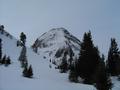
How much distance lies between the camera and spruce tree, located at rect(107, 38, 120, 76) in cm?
5741

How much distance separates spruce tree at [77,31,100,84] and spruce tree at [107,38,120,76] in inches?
375

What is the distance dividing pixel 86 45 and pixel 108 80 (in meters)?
20.0

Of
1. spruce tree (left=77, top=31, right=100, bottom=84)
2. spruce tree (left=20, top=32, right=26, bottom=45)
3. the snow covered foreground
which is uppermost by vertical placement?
spruce tree (left=20, top=32, right=26, bottom=45)

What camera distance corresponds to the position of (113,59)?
59000 millimetres

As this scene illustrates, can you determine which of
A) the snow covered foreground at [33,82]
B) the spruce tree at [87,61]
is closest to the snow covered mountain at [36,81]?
the snow covered foreground at [33,82]

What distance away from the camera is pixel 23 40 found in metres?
106

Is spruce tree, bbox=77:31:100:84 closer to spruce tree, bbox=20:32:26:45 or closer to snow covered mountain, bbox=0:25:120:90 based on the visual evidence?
snow covered mountain, bbox=0:25:120:90

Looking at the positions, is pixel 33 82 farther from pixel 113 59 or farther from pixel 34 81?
pixel 113 59

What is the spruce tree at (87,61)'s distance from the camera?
45.6 meters

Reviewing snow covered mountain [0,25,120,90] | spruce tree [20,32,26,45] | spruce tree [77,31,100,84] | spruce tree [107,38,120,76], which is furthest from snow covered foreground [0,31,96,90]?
spruce tree [20,32,26,45]

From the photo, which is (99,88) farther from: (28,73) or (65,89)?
(28,73)

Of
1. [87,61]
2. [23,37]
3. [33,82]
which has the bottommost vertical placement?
[33,82]

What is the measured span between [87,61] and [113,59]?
14785 mm

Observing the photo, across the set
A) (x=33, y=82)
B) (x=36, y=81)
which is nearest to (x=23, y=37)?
(x=36, y=81)
